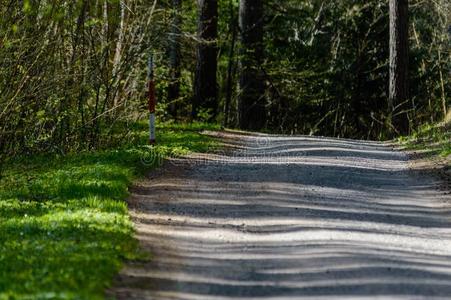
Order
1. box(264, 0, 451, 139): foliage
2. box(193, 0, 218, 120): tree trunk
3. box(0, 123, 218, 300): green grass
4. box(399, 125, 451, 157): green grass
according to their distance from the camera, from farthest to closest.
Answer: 1. box(264, 0, 451, 139): foliage
2. box(193, 0, 218, 120): tree trunk
3. box(399, 125, 451, 157): green grass
4. box(0, 123, 218, 300): green grass

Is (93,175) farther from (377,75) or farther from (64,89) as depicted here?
(377,75)

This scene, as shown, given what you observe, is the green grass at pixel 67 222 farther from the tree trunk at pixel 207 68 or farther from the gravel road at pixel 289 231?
the tree trunk at pixel 207 68

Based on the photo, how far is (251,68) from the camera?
97.6 feet

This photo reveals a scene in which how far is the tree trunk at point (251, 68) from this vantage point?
93.2 ft

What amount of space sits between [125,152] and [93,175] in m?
2.75

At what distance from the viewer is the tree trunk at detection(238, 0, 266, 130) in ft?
93.2

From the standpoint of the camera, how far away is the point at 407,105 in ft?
81.0

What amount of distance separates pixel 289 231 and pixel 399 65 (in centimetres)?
1540

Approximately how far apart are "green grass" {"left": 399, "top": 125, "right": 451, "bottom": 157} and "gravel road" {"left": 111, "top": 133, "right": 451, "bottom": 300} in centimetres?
198

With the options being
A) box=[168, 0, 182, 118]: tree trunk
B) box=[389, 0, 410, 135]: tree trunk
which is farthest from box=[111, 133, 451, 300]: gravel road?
box=[168, 0, 182, 118]: tree trunk

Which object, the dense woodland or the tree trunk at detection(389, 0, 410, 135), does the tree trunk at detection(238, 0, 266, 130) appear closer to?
the dense woodland

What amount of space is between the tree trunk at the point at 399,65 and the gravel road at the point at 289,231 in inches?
331

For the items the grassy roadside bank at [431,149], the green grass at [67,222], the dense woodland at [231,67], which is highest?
the dense woodland at [231,67]

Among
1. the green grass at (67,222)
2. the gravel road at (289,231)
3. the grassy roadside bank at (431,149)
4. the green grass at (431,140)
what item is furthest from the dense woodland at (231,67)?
the gravel road at (289,231)
